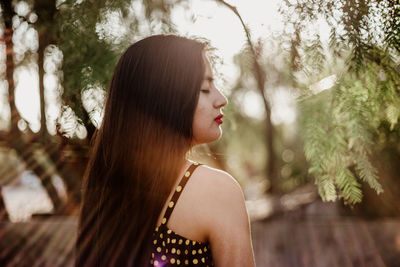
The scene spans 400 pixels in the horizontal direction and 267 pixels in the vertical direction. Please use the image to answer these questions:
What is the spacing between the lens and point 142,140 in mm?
1543

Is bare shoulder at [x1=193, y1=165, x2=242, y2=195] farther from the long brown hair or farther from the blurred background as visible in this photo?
the blurred background

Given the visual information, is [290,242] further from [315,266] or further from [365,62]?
[365,62]

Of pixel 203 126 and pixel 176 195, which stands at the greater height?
pixel 203 126

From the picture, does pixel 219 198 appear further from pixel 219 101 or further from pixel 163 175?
pixel 219 101

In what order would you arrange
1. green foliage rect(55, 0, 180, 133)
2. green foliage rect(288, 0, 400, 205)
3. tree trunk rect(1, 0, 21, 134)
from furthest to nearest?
tree trunk rect(1, 0, 21, 134), green foliage rect(55, 0, 180, 133), green foliage rect(288, 0, 400, 205)

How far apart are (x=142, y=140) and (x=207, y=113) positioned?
28 cm

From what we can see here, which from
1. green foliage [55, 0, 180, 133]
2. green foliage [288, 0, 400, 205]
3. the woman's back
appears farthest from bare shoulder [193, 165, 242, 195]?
green foliage [55, 0, 180, 133]

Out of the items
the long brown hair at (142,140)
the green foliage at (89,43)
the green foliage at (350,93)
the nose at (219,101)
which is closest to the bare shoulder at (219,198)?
the long brown hair at (142,140)

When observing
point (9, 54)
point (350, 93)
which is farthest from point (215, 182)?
point (9, 54)

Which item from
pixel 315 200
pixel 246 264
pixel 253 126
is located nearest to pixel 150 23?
pixel 246 264

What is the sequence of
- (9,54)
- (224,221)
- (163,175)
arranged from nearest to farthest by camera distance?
(224,221) → (163,175) → (9,54)

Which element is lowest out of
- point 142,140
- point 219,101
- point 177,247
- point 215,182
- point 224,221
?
point 177,247

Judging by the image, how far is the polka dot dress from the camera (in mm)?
1418

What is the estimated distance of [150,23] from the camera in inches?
102
